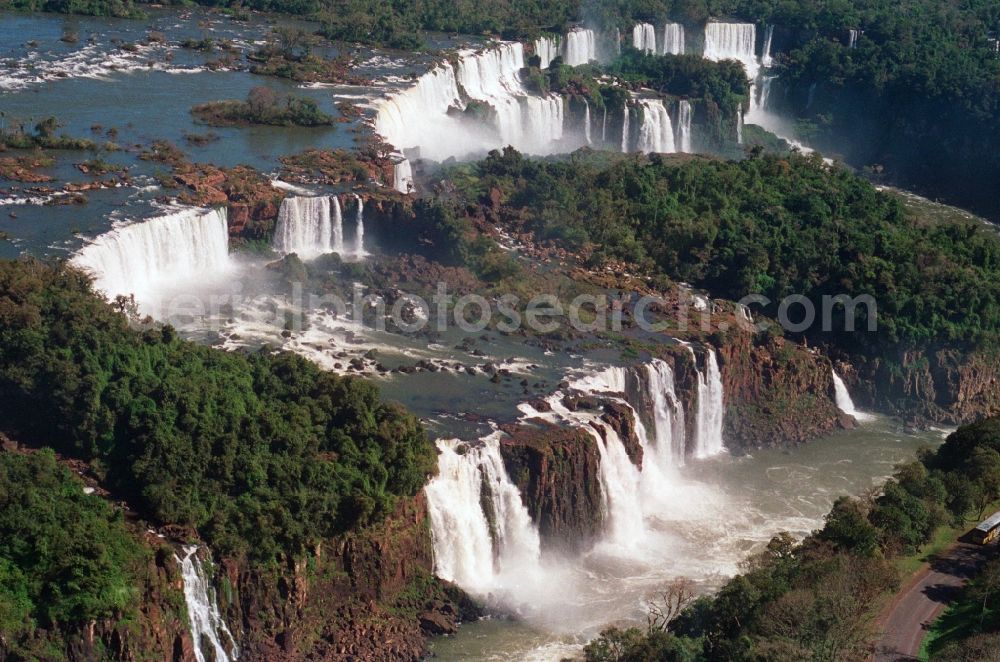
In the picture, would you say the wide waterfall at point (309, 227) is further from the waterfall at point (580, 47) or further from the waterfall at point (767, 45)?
the waterfall at point (767, 45)

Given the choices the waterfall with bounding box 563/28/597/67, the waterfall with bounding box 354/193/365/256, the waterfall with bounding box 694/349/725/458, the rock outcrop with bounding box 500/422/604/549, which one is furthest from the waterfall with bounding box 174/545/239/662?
the waterfall with bounding box 563/28/597/67

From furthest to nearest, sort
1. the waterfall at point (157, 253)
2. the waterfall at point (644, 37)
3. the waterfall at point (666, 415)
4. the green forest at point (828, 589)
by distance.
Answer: the waterfall at point (644, 37), the waterfall at point (666, 415), the waterfall at point (157, 253), the green forest at point (828, 589)

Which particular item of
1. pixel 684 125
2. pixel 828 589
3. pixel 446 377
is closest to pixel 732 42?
pixel 684 125

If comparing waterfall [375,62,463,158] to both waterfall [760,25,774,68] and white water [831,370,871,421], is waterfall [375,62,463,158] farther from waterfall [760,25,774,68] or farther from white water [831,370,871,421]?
waterfall [760,25,774,68]

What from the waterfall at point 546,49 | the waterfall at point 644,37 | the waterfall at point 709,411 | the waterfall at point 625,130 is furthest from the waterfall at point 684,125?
the waterfall at point 709,411

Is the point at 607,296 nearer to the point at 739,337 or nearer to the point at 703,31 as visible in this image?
the point at 739,337

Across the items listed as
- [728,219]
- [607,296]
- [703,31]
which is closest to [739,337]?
[607,296]
